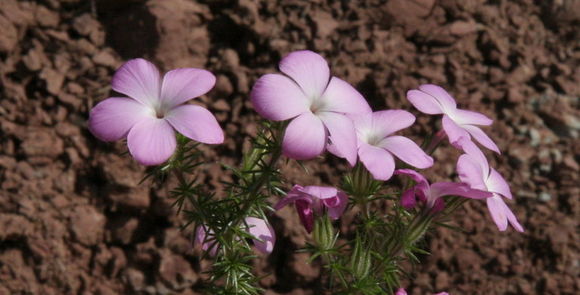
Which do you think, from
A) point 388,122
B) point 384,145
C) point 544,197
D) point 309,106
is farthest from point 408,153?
point 544,197

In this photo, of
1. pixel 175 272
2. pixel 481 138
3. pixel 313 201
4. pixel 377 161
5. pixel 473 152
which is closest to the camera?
pixel 377 161

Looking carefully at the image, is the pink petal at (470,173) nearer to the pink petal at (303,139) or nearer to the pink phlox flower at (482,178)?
the pink phlox flower at (482,178)

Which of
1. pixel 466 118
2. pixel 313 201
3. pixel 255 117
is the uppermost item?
pixel 466 118

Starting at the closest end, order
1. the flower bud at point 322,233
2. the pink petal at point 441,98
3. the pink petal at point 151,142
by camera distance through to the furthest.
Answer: the pink petal at point 151,142, the pink petal at point 441,98, the flower bud at point 322,233

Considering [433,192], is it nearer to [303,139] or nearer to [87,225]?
[303,139]

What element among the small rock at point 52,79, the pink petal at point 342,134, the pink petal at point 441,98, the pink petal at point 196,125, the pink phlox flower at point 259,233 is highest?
the pink petal at point 196,125

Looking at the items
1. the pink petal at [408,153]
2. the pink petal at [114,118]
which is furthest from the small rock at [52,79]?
the pink petal at [408,153]

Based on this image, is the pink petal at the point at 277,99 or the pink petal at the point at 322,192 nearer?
the pink petal at the point at 277,99

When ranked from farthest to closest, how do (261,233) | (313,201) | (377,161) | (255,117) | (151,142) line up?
1. (255,117)
2. (261,233)
3. (313,201)
4. (377,161)
5. (151,142)

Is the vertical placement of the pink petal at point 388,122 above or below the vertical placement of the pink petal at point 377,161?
below
